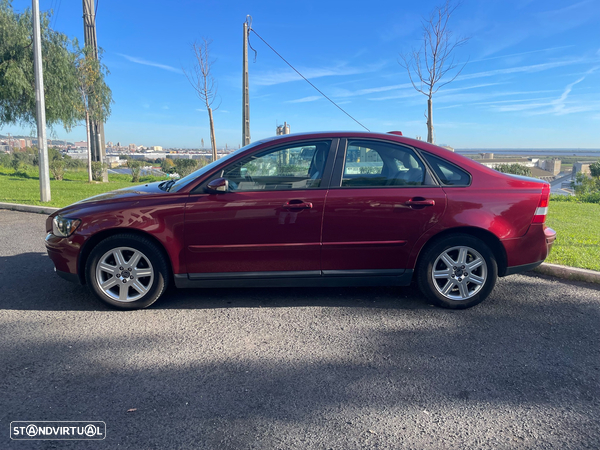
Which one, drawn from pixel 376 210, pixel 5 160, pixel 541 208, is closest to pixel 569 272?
pixel 541 208

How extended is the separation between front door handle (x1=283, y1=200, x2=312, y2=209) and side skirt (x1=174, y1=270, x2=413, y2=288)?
2.06 feet

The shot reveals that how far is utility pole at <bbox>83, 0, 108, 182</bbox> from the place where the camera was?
70.7ft

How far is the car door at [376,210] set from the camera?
12.8 feet

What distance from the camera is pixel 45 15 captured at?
1667cm

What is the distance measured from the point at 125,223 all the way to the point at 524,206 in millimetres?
3678

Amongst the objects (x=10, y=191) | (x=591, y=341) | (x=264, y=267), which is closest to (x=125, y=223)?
(x=264, y=267)

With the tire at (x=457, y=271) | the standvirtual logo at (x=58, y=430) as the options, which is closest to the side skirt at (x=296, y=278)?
the tire at (x=457, y=271)

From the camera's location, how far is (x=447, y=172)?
4047mm

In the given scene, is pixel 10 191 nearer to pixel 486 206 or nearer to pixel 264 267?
pixel 264 267

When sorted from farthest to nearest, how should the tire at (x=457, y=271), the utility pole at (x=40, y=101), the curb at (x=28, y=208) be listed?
the utility pole at (x=40, y=101) < the curb at (x=28, y=208) < the tire at (x=457, y=271)

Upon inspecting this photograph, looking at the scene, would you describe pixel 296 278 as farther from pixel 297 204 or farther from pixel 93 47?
pixel 93 47

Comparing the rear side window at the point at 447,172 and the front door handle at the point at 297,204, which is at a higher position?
the rear side window at the point at 447,172

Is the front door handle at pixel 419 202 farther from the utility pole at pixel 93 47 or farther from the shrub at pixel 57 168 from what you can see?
the shrub at pixel 57 168

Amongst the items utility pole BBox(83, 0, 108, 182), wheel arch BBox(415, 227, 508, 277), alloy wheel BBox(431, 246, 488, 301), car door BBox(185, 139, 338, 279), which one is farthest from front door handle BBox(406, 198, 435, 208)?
utility pole BBox(83, 0, 108, 182)
